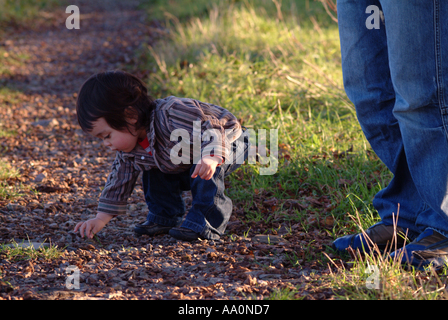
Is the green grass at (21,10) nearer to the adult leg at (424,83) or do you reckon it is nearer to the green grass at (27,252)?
the green grass at (27,252)

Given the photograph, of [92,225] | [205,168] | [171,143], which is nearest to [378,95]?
[205,168]

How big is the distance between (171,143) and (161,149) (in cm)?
7

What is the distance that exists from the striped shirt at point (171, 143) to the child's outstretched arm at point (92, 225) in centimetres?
4

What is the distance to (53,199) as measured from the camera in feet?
10.1

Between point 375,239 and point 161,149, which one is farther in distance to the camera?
point 161,149

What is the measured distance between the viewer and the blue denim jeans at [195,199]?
2477 millimetres

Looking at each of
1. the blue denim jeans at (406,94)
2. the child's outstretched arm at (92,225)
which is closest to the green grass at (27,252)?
the child's outstretched arm at (92,225)

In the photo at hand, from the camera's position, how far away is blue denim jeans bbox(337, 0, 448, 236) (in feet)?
5.85

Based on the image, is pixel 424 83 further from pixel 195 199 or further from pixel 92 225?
pixel 92 225

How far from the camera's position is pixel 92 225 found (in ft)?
8.08

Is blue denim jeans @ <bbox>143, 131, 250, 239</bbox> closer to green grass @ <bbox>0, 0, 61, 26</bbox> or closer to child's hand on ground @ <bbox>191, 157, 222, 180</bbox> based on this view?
child's hand on ground @ <bbox>191, 157, 222, 180</bbox>
